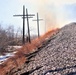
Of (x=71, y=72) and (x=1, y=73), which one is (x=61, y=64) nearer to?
(x=71, y=72)

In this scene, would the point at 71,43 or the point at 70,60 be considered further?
the point at 71,43

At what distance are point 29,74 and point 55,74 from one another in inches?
95.5

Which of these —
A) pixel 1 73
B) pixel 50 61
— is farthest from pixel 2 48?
pixel 50 61

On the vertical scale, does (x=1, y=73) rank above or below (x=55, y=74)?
below

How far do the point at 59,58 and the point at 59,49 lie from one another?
8.08 ft

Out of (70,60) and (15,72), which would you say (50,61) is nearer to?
(70,60)

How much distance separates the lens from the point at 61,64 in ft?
44.6

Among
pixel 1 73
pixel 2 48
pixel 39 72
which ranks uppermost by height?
pixel 39 72

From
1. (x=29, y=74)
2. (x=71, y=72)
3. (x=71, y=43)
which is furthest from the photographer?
(x=71, y=43)

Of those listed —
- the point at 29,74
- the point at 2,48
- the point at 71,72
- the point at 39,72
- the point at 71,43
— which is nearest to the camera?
the point at 71,72

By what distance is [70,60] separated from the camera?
13.9 m

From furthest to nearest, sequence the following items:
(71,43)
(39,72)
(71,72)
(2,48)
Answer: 1. (2,48)
2. (71,43)
3. (39,72)
4. (71,72)

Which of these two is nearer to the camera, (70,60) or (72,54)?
(70,60)

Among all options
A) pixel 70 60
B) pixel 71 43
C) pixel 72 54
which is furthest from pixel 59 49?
pixel 70 60
